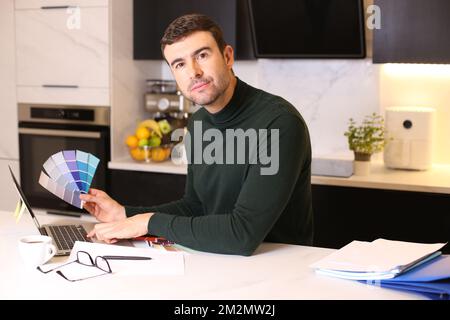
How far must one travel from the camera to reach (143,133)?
11.4 feet

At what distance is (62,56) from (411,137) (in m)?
1.94

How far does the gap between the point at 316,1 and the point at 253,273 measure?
1920 mm

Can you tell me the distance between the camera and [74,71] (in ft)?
11.7

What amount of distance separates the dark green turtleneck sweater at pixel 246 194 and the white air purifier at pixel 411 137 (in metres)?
1.33

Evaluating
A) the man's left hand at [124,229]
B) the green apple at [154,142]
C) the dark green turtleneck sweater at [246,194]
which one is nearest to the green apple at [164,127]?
the green apple at [154,142]

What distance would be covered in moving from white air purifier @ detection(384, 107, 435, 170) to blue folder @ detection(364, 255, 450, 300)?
5.85 ft

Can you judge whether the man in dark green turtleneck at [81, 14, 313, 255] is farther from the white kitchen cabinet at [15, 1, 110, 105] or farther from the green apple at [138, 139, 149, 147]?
the white kitchen cabinet at [15, 1, 110, 105]

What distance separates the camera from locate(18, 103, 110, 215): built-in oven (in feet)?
11.7

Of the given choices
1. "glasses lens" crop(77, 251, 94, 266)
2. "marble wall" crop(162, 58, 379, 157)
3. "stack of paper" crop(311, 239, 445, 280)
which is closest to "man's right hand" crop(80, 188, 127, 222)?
"glasses lens" crop(77, 251, 94, 266)

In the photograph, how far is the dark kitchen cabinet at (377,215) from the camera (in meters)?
2.87

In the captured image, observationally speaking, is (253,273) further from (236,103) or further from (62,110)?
(62,110)

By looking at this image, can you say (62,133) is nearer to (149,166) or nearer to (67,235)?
(149,166)

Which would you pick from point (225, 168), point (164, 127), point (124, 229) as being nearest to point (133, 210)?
point (124, 229)
